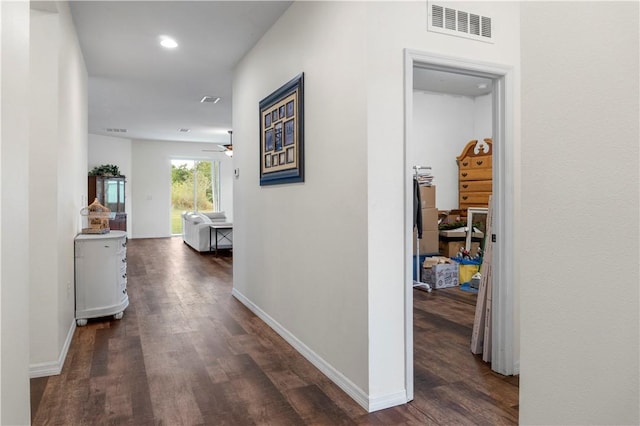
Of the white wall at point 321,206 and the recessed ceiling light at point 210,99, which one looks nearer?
the white wall at point 321,206

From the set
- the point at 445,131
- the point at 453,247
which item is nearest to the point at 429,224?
the point at 453,247

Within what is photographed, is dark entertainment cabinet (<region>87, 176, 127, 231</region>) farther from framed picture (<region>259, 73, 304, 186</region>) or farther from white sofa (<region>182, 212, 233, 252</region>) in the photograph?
framed picture (<region>259, 73, 304, 186</region>)

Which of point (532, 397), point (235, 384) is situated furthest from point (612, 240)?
point (235, 384)

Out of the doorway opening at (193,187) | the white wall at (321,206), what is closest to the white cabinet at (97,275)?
the white wall at (321,206)

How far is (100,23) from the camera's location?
12.0 feet

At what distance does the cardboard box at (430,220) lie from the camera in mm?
5910

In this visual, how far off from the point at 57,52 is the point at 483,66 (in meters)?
2.89

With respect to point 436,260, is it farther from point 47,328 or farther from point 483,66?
point 47,328

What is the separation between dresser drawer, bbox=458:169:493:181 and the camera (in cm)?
660

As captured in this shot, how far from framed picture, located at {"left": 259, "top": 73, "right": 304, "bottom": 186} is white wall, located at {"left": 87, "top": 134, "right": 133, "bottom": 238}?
8441mm

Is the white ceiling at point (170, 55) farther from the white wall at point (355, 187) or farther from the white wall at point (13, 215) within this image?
the white wall at point (13, 215)

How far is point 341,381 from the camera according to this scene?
8.43 feet

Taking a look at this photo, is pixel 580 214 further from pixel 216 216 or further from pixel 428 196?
pixel 216 216

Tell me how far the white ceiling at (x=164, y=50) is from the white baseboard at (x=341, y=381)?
2632mm
